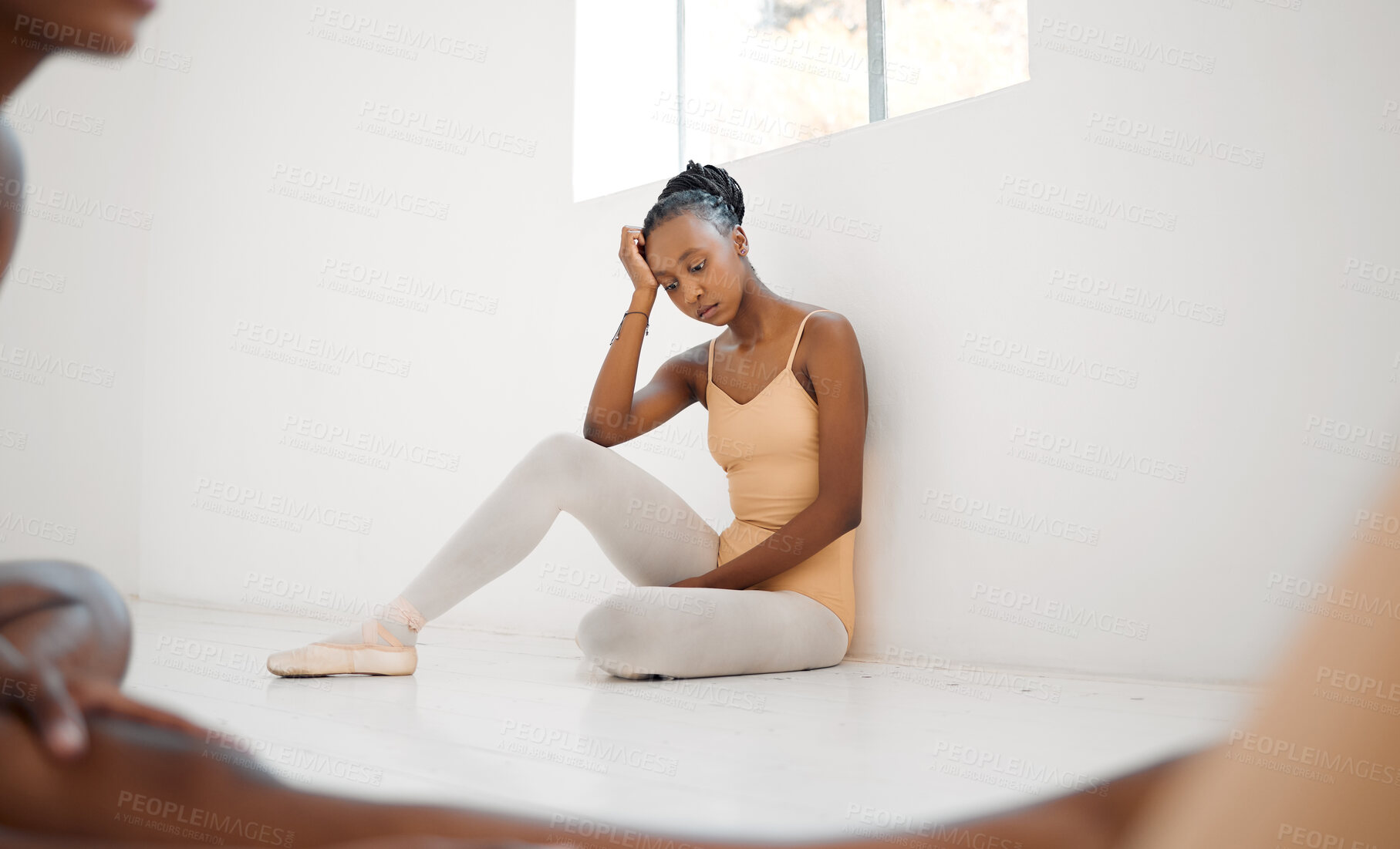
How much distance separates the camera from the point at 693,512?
1.78m

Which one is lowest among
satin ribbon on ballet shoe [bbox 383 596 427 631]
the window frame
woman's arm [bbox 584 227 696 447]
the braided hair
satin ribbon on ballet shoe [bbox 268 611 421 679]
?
satin ribbon on ballet shoe [bbox 268 611 421 679]

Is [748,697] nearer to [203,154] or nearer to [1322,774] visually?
[203,154]

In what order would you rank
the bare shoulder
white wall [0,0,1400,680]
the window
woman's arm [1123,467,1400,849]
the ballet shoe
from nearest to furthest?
1. woman's arm [1123,467,1400,849]
2. white wall [0,0,1400,680]
3. the ballet shoe
4. the bare shoulder
5. the window

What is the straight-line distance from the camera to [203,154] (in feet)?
1.56

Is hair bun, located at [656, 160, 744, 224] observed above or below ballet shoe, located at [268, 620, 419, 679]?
above

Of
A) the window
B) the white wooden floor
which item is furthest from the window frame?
the white wooden floor

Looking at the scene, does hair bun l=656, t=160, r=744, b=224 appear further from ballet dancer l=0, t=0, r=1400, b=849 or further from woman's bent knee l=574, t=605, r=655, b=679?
ballet dancer l=0, t=0, r=1400, b=849

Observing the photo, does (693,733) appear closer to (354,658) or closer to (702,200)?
(354,658)

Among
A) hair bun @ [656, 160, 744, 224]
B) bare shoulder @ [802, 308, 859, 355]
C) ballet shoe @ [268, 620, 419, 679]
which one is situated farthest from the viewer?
hair bun @ [656, 160, 744, 224]

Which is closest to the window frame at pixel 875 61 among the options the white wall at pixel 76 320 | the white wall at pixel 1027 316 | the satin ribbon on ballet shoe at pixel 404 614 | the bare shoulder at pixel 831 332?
the white wall at pixel 1027 316

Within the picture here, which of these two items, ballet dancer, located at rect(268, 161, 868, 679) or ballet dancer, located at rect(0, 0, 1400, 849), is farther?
ballet dancer, located at rect(268, 161, 868, 679)

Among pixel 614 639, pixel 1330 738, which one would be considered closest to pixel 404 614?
pixel 614 639

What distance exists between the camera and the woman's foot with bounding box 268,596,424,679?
4.69ft

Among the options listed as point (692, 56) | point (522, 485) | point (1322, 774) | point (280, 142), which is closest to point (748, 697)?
point (522, 485)
